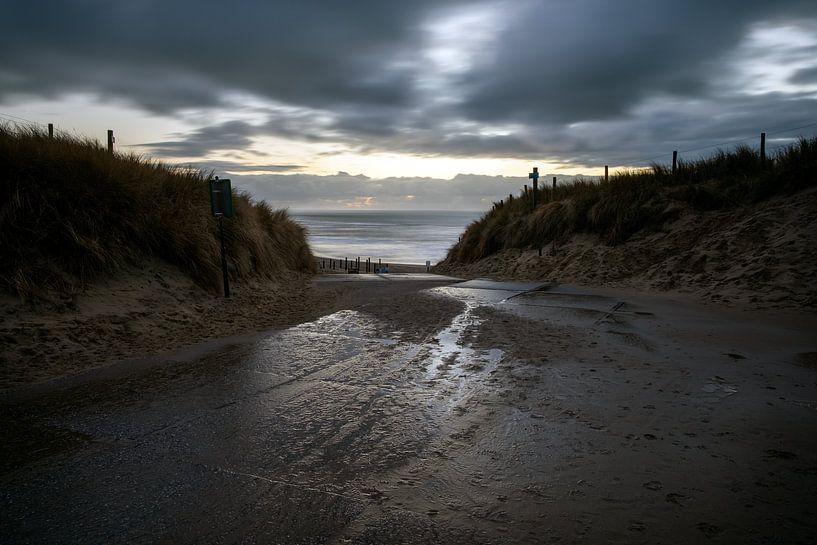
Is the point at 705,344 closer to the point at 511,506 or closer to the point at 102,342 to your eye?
the point at 511,506

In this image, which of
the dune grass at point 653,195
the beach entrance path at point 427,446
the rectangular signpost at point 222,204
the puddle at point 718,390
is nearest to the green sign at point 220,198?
the rectangular signpost at point 222,204

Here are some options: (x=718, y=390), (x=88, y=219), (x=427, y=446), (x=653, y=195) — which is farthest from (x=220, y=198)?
(x=653, y=195)

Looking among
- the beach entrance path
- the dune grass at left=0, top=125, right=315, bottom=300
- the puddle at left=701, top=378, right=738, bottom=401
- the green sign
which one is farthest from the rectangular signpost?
the puddle at left=701, top=378, right=738, bottom=401

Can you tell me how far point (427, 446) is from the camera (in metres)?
3.38

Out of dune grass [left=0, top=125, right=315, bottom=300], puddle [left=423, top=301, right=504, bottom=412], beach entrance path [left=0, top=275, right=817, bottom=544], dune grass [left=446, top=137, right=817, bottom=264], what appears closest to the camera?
beach entrance path [left=0, top=275, right=817, bottom=544]

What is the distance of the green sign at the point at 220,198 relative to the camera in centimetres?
920

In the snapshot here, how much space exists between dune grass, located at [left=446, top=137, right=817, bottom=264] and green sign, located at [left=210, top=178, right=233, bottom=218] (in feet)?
35.2

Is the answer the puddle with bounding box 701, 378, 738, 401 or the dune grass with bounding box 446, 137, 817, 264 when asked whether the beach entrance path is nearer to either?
the puddle with bounding box 701, 378, 738, 401

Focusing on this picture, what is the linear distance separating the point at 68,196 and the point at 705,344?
916 cm

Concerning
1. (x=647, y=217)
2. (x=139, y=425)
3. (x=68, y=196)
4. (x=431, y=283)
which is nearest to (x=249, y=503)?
(x=139, y=425)

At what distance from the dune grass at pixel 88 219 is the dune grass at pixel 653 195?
1063cm

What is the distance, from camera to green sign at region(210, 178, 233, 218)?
30.2 feet

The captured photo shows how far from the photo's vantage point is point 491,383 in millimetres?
4723

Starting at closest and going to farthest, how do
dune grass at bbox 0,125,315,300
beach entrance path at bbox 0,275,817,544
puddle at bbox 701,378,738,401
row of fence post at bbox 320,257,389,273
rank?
beach entrance path at bbox 0,275,817,544
puddle at bbox 701,378,738,401
dune grass at bbox 0,125,315,300
row of fence post at bbox 320,257,389,273
